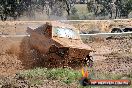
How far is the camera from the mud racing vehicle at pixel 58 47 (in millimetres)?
14773

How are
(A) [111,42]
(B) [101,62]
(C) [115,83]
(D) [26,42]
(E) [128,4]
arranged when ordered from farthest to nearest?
(E) [128,4] < (A) [111,42] < (D) [26,42] < (B) [101,62] < (C) [115,83]

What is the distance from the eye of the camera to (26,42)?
1772 cm

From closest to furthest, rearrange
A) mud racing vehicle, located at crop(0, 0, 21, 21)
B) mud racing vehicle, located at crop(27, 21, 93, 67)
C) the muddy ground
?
1. the muddy ground
2. mud racing vehicle, located at crop(27, 21, 93, 67)
3. mud racing vehicle, located at crop(0, 0, 21, 21)

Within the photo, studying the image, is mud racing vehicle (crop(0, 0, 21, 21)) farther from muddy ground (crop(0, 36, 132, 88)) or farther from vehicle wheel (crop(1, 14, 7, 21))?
muddy ground (crop(0, 36, 132, 88))

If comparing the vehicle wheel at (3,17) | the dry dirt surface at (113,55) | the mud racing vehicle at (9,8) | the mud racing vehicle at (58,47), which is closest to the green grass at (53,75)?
the dry dirt surface at (113,55)

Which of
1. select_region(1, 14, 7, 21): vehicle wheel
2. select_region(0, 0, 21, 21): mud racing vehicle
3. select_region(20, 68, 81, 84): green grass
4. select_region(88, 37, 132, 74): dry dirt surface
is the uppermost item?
select_region(20, 68, 81, 84): green grass

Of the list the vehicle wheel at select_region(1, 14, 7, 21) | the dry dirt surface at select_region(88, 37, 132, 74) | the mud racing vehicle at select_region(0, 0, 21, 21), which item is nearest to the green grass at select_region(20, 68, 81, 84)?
the dry dirt surface at select_region(88, 37, 132, 74)

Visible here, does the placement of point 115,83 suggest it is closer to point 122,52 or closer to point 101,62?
point 101,62

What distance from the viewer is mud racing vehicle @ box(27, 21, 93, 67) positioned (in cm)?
1477

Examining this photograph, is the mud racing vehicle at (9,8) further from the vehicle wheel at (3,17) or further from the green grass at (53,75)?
the green grass at (53,75)

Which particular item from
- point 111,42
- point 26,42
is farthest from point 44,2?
point 26,42

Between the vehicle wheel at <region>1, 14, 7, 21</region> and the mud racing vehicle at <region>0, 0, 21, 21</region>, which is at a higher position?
the mud racing vehicle at <region>0, 0, 21, 21</region>

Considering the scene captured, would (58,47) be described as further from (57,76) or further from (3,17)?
(3,17)

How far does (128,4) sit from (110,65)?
2047 inches
